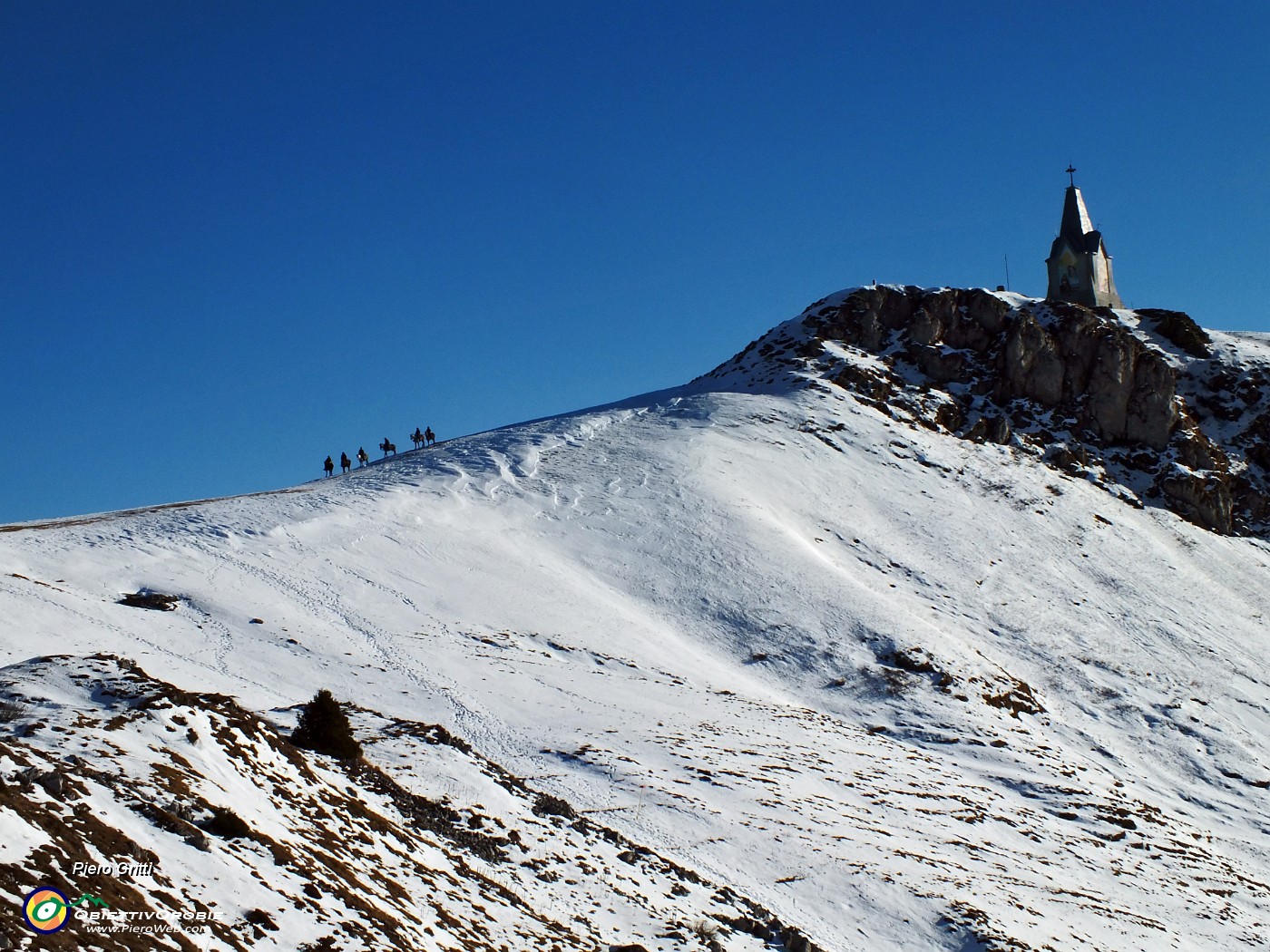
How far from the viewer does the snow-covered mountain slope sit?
63.1 feet

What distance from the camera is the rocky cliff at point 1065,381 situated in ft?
231

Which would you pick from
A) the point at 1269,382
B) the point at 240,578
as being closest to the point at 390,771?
the point at 240,578

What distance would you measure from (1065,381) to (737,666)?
45.8 meters

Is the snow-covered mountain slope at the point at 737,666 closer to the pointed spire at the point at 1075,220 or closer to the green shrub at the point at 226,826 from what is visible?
the green shrub at the point at 226,826

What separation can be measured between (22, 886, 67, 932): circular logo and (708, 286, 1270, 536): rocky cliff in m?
63.2

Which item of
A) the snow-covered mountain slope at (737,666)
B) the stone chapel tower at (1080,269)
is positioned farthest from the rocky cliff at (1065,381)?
the stone chapel tower at (1080,269)

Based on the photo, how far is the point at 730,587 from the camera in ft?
152

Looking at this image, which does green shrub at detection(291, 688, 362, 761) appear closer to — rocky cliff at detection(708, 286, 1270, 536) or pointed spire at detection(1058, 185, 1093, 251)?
rocky cliff at detection(708, 286, 1270, 536)

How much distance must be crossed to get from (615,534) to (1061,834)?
24.2 m

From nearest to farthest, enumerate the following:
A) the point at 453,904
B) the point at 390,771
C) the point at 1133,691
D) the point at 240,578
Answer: the point at 453,904, the point at 390,771, the point at 240,578, the point at 1133,691

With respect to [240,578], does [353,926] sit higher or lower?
lower

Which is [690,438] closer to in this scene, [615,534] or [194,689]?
[615,534]

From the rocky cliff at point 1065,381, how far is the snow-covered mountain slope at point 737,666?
0.59m

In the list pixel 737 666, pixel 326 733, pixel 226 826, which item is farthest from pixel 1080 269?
pixel 226 826
